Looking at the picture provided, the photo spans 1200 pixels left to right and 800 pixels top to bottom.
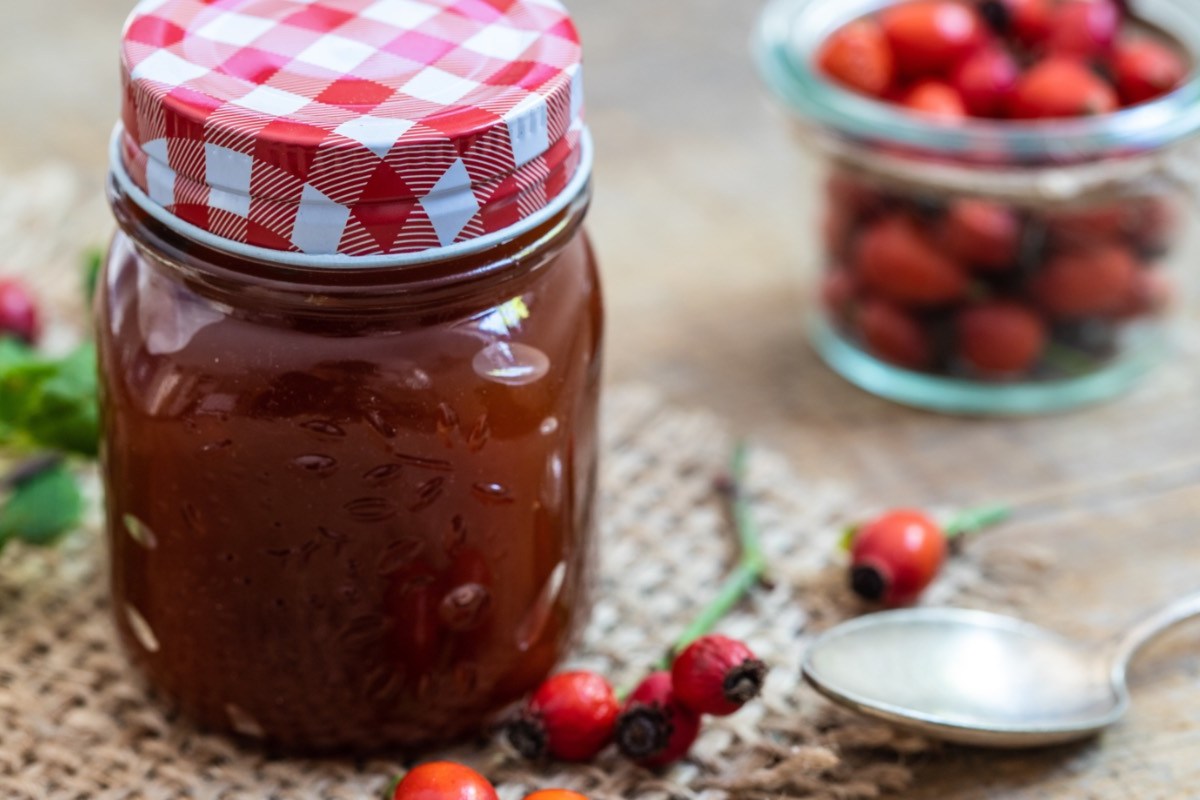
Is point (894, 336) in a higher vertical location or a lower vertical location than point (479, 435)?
lower

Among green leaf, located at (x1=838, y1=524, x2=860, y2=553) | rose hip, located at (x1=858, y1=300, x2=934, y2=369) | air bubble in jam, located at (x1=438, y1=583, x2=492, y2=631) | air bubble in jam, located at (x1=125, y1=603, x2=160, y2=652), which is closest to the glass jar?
rose hip, located at (x1=858, y1=300, x2=934, y2=369)

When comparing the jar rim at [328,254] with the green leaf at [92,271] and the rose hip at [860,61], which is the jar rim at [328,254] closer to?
the green leaf at [92,271]

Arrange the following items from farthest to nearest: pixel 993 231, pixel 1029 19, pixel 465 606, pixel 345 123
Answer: pixel 1029 19, pixel 993 231, pixel 465 606, pixel 345 123

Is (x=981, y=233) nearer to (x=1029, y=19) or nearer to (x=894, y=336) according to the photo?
(x=894, y=336)

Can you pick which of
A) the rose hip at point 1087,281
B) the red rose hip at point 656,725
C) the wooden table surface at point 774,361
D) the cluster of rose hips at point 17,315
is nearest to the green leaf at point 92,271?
the cluster of rose hips at point 17,315

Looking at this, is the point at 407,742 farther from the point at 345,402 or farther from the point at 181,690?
the point at 345,402

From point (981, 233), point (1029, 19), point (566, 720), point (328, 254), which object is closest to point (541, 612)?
point (566, 720)
